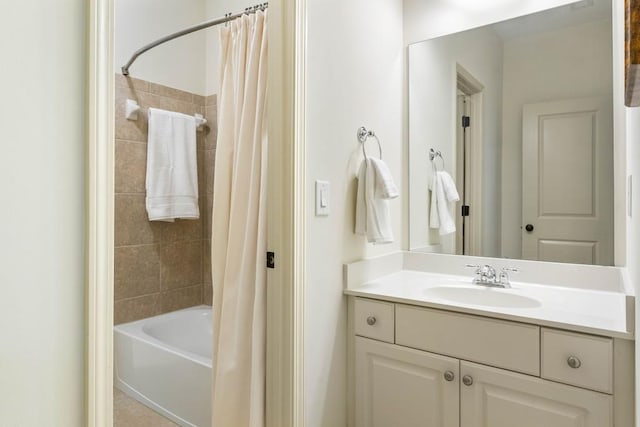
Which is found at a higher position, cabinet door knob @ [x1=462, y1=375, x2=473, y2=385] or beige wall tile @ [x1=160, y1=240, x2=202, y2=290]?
beige wall tile @ [x1=160, y1=240, x2=202, y2=290]

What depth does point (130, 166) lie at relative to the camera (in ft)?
7.91

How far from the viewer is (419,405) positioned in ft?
4.65

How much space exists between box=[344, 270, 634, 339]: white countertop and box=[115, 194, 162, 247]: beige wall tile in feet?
5.13

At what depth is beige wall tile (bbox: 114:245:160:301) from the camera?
2357mm

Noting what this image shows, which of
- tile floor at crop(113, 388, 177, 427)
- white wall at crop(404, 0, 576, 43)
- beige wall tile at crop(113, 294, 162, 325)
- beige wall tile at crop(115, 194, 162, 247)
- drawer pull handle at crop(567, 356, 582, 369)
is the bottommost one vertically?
tile floor at crop(113, 388, 177, 427)

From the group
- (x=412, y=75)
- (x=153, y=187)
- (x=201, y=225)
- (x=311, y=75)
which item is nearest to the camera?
(x=311, y=75)

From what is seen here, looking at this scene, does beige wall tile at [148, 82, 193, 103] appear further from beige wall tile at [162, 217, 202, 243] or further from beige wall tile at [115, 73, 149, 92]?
beige wall tile at [162, 217, 202, 243]

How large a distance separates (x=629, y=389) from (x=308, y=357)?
0.98 metres

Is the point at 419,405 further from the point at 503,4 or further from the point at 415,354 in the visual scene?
the point at 503,4

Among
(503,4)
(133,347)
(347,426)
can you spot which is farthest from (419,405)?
(503,4)

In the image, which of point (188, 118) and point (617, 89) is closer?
point (617, 89)

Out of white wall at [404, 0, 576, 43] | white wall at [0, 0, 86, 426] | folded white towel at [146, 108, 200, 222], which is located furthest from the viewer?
folded white towel at [146, 108, 200, 222]

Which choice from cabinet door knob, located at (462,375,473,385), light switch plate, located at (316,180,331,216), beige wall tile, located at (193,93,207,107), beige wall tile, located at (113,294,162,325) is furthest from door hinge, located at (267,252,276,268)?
beige wall tile, located at (193,93,207,107)

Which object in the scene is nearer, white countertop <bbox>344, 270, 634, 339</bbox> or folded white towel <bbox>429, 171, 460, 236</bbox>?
white countertop <bbox>344, 270, 634, 339</bbox>
